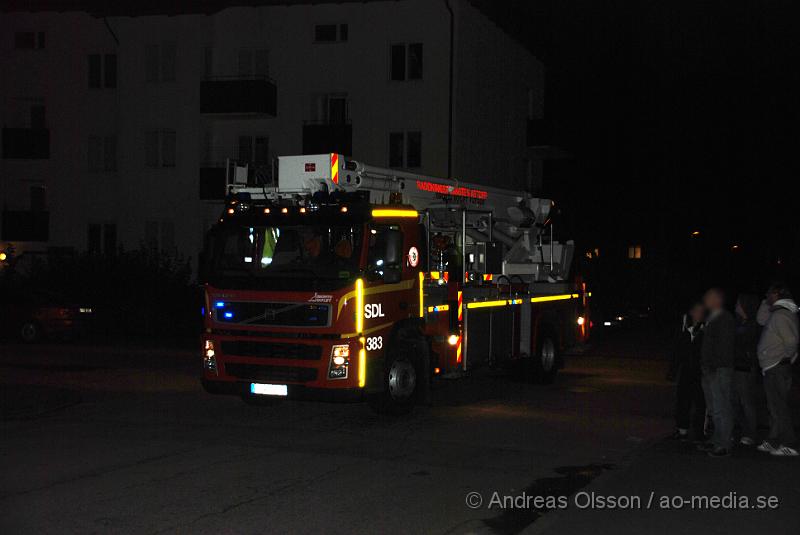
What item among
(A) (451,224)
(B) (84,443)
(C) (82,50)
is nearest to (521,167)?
(C) (82,50)

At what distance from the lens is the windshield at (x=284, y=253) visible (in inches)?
478

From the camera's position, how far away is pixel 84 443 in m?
10.8

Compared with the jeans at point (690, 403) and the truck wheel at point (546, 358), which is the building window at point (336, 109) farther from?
the jeans at point (690, 403)

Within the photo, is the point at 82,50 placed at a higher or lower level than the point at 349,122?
higher

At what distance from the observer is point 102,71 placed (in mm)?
37688

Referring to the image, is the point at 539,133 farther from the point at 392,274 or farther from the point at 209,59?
the point at 392,274

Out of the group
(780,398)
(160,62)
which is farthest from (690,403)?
(160,62)

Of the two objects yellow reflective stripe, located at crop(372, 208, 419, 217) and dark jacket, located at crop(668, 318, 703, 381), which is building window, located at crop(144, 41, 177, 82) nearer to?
yellow reflective stripe, located at crop(372, 208, 419, 217)

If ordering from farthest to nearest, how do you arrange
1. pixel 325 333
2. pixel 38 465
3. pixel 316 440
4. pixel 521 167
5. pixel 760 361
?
pixel 521 167, pixel 325 333, pixel 316 440, pixel 760 361, pixel 38 465

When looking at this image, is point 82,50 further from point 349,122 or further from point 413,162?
point 413,162

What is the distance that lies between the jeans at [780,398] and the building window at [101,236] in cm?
3100

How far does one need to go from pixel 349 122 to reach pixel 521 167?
9.32 meters

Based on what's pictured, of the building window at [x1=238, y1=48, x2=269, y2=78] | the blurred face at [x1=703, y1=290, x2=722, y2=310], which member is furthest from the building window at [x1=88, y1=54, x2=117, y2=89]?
the blurred face at [x1=703, y1=290, x2=722, y2=310]

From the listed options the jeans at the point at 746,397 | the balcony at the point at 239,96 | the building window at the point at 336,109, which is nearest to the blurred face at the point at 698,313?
the jeans at the point at 746,397
